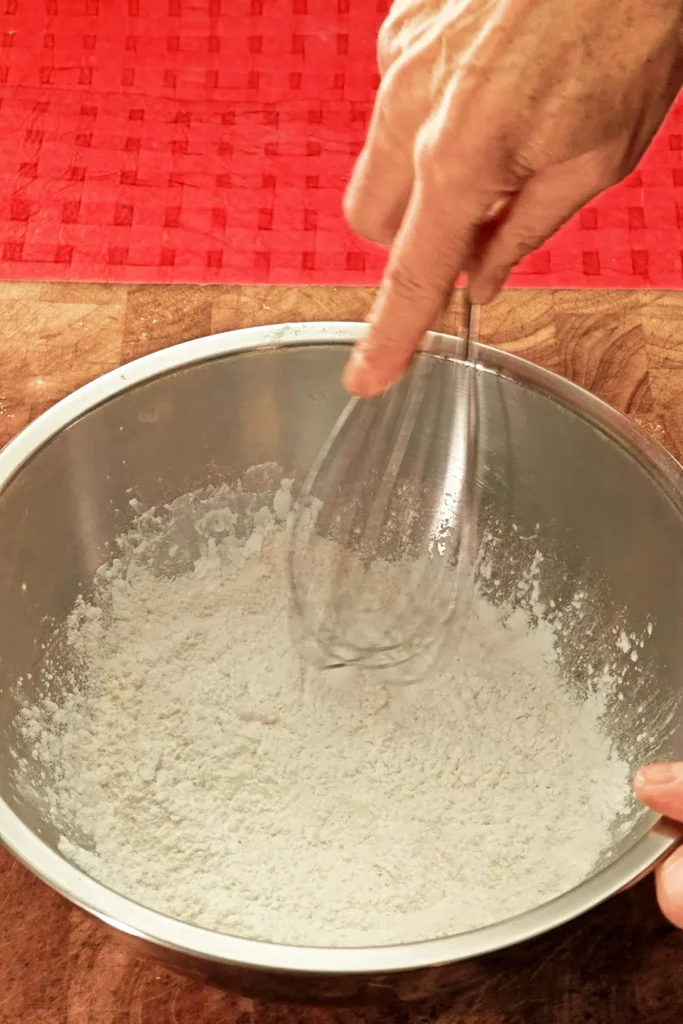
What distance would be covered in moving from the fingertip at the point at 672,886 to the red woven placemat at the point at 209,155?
0.47 meters

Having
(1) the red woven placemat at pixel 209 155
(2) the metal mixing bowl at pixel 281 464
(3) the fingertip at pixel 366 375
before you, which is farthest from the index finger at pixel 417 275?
(1) the red woven placemat at pixel 209 155

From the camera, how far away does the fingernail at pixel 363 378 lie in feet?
1.51

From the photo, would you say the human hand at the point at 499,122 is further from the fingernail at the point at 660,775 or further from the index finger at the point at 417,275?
the fingernail at the point at 660,775

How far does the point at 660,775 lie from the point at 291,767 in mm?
247

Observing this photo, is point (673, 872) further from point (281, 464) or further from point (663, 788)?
point (281, 464)

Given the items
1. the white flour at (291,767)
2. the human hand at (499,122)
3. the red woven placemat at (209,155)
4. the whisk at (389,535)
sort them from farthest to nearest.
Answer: the red woven placemat at (209,155)
the whisk at (389,535)
the white flour at (291,767)
the human hand at (499,122)

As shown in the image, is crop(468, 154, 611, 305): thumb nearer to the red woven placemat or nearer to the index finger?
the index finger

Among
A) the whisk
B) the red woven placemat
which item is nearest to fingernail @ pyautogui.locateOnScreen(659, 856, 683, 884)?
the whisk

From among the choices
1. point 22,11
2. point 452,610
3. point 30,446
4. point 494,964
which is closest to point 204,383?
point 30,446

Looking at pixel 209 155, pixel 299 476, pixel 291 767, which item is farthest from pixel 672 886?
pixel 209 155

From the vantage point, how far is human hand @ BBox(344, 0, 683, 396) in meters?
0.38

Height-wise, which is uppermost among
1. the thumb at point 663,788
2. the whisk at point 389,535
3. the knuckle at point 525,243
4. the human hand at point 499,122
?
the human hand at point 499,122

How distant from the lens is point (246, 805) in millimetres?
595

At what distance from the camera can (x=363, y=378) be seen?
1.52ft
